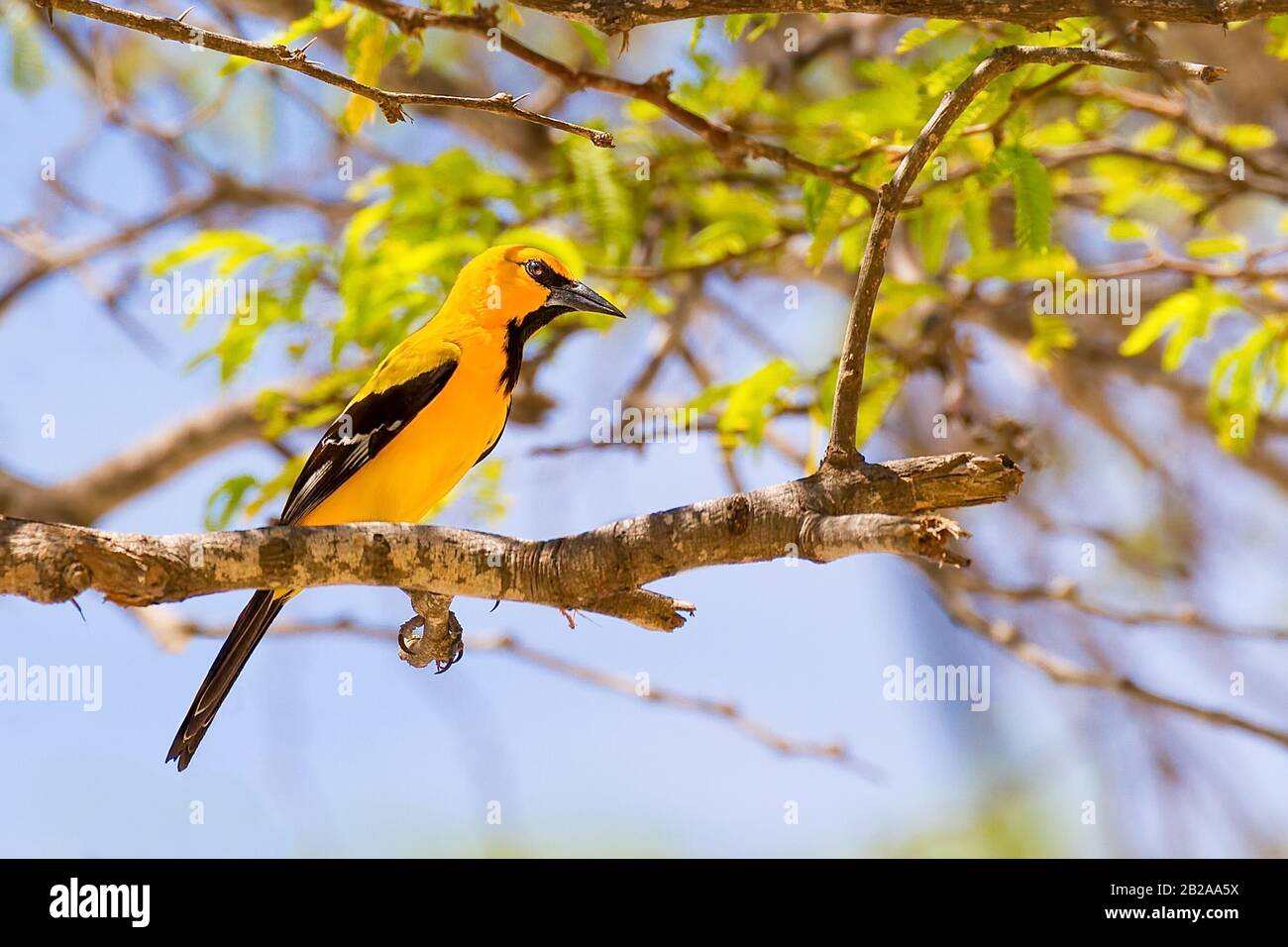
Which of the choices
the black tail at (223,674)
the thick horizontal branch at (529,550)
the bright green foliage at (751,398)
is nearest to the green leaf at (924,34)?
the bright green foliage at (751,398)

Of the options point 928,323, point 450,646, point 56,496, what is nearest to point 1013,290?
point 928,323

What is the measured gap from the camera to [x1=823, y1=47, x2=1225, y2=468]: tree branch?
3508 millimetres

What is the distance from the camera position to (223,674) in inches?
191

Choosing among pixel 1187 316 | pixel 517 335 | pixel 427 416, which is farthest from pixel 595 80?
pixel 1187 316

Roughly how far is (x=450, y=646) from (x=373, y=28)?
2.27 metres

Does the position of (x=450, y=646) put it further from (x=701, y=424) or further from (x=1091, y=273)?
(x=1091, y=273)

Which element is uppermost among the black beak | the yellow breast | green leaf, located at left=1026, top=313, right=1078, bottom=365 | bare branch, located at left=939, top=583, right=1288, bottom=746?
green leaf, located at left=1026, top=313, right=1078, bottom=365

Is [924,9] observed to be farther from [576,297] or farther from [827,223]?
[576,297]

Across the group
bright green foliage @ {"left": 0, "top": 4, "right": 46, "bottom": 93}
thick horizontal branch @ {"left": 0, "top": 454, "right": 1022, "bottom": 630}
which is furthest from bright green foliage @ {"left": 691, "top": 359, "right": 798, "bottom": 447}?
bright green foliage @ {"left": 0, "top": 4, "right": 46, "bottom": 93}

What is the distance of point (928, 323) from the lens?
6574 millimetres

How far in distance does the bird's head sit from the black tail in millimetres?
1398

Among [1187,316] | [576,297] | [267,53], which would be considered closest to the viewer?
[267,53]

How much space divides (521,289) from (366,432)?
0.88 metres

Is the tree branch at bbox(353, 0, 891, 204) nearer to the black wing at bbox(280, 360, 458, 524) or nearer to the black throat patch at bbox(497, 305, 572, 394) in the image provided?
the black throat patch at bbox(497, 305, 572, 394)
